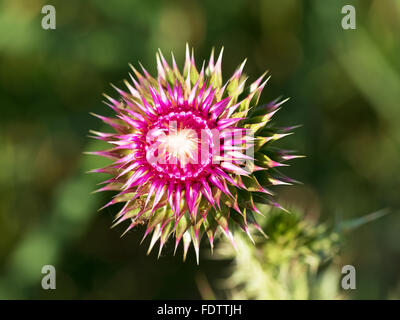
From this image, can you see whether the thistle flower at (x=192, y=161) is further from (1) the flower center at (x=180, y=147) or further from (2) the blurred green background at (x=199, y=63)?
(2) the blurred green background at (x=199, y=63)

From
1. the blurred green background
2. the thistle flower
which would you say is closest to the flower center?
the thistle flower

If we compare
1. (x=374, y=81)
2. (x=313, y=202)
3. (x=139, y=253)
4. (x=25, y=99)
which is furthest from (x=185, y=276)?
(x=374, y=81)

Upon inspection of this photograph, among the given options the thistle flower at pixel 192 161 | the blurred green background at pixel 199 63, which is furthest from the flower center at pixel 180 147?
the blurred green background at pixel 199 63

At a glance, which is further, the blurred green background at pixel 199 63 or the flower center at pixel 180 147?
the blurred green background at pixel 199 63

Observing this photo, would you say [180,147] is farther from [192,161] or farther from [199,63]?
[199,63]

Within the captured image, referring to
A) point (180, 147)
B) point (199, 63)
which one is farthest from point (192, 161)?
point (199, 63)

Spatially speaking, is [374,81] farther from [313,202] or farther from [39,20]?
[39,20]
